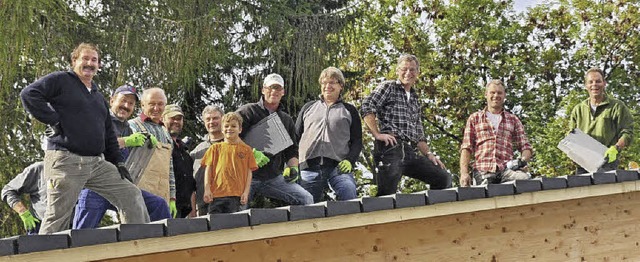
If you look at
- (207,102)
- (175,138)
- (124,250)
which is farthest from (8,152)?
(124,250)

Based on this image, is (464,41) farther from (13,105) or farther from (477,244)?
(477,244)

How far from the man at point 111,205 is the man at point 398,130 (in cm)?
189

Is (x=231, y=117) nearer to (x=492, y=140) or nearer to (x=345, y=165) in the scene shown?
(x=345, y=165)

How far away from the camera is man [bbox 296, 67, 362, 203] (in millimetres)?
7223

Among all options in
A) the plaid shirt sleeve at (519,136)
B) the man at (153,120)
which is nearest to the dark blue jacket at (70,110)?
the man at (153,120)

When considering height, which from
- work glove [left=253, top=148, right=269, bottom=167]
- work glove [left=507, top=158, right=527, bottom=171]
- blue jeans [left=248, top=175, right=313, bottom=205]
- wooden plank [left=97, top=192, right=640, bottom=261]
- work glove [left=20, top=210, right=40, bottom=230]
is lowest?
wooden plank [left=97, top=192, right=640, bottom=261]

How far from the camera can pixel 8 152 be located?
12758 millimetres

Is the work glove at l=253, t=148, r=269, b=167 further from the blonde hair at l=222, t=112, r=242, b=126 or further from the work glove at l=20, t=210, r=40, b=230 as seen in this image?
the work glove at l=20, t=210, r=40, b=230

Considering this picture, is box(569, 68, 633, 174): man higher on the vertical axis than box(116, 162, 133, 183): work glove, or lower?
higher

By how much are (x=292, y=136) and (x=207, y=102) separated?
10245 mm

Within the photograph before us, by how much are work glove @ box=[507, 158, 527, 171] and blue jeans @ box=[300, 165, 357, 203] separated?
140cm

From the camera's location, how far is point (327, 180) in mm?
7340

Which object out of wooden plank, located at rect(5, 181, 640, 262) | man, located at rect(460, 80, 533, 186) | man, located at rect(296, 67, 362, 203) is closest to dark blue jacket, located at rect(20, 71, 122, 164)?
wooden plank, located at rect(5, 181, 640, 262)

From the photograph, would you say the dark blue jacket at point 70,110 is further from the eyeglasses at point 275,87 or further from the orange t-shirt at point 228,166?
the eyeglasses at point 275,87
